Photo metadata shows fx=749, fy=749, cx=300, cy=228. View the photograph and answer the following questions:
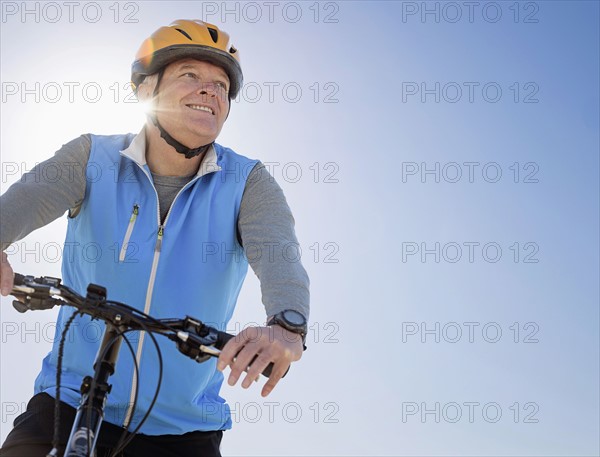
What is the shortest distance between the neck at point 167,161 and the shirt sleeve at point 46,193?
1.25 ft

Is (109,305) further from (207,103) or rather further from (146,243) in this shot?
(207,103)

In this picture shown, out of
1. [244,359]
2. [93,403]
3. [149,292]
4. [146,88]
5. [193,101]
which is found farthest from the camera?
[146,88]

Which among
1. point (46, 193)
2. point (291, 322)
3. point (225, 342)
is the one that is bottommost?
point (225, 342)

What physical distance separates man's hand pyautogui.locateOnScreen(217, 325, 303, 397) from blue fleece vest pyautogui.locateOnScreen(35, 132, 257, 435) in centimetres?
134

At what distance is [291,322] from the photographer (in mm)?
3010

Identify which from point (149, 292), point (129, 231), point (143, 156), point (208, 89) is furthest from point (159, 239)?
point (208, 89)

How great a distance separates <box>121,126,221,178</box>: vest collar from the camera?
4.34 metres

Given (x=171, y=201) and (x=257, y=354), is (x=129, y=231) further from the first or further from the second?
(x=257, y=354)

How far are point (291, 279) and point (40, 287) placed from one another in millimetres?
1091

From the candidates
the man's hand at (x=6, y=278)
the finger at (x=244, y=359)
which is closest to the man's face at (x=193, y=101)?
the man's hand at (x=6, y=278)

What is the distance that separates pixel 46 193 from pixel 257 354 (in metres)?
1.76

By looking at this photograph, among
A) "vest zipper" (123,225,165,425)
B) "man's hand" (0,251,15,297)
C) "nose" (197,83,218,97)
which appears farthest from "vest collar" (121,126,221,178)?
"man's hand" (0,251,15,297)

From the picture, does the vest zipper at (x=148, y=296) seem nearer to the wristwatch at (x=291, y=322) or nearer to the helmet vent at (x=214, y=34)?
the wristwatch at (x=291, y=322)

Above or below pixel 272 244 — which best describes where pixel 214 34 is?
above
